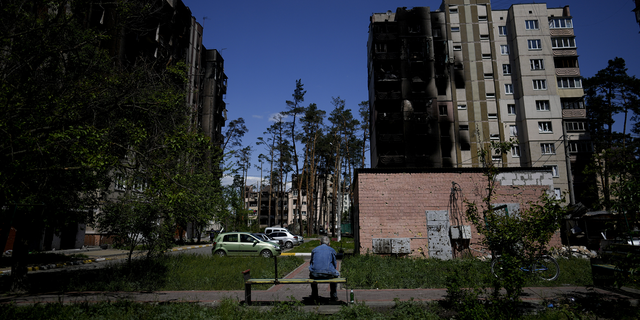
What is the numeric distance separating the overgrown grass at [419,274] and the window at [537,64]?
3409 cm

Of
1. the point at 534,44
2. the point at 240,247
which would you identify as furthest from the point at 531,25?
the point at 240,247

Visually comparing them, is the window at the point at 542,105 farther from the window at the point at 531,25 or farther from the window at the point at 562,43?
the window at the point at 531,25

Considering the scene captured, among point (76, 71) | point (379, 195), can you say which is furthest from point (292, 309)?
point (379, 195)

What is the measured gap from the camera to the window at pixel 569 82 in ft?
133

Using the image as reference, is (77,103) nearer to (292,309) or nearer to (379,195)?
(292,309)

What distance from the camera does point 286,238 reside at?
1242 inches

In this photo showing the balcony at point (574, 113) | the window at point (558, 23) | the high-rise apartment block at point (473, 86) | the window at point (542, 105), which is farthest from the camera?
the window at point (558, 23)

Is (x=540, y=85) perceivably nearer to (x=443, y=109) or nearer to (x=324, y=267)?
(x=443, y=109)

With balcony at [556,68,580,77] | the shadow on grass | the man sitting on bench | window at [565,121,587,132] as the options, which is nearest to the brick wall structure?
the man sitting on bench

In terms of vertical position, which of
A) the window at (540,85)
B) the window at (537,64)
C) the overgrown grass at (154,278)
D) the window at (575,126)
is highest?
the window at (537,64)

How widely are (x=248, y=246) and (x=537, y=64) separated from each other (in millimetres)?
40668

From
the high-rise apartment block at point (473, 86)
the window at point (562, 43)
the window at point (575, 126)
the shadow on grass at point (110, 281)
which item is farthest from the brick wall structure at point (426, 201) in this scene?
the window at point (562, 43)

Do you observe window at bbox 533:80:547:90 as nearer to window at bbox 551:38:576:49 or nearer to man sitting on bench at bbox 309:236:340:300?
window at bbox 551:38:576:49

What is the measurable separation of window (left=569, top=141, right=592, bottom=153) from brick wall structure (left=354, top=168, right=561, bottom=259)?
2829 centimetres
